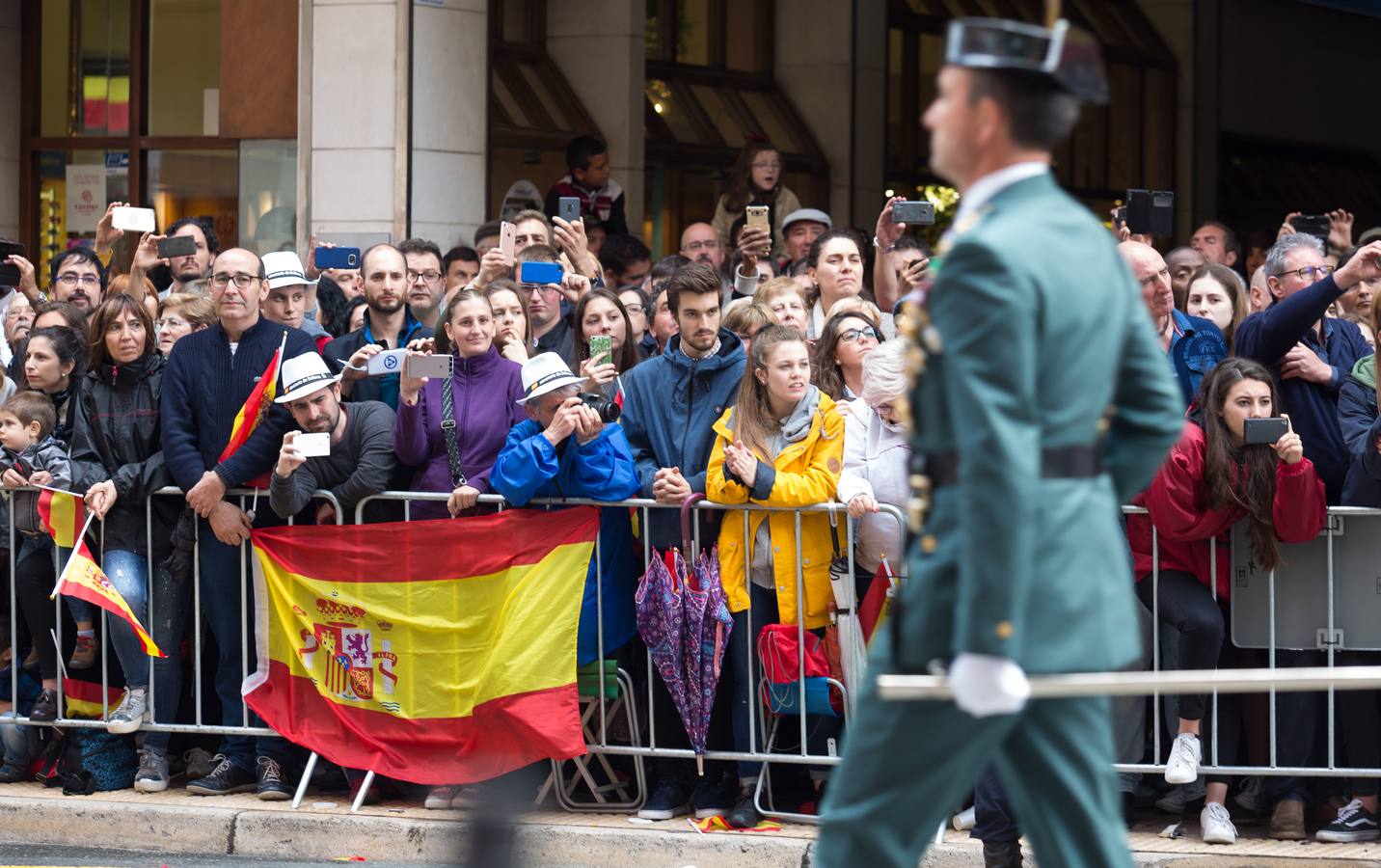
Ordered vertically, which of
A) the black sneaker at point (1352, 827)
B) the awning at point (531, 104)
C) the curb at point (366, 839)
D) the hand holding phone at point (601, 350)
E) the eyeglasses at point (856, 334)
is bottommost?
the curb at point (366, 839)

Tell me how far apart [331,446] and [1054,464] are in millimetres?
4696

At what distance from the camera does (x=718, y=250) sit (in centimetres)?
1170

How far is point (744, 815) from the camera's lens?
7887 millimetres

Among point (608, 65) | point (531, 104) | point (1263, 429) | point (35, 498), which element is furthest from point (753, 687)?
point (608, 65)

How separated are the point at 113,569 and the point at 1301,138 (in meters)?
17.2

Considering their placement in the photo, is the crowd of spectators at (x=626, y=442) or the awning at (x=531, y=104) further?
the awning at (x=531, y=104)

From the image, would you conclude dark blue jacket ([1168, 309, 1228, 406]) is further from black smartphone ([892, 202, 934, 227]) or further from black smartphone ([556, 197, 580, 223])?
black smartphone ([556, 197, 580, 223])

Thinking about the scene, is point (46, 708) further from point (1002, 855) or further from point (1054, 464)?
point (1054, 464)

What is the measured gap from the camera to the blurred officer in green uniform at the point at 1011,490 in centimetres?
408

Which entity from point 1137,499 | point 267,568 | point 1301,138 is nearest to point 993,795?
point 1137,499

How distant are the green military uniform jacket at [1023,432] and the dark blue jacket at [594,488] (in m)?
3.56

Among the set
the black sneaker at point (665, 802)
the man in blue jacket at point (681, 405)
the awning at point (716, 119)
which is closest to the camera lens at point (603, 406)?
the man in blue jacket at point (681, 405)

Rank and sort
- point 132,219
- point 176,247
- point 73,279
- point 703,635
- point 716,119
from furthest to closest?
point 716,119 → point 73,279 → point 176,247 → point 132,219 → point 703,635

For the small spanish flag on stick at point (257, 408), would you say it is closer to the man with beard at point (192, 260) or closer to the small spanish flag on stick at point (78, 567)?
the small spanish flag on stick at point (78, 567)
